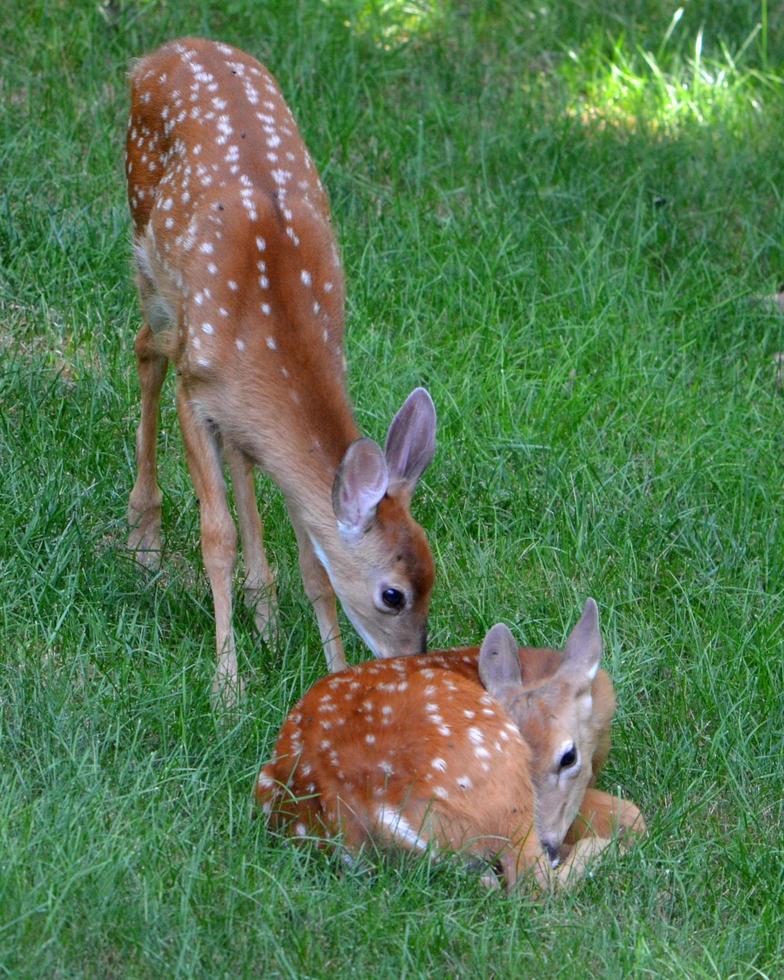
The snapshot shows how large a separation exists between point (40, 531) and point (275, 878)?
77.2 inches

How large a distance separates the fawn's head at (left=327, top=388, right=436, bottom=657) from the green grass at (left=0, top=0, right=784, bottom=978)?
0.32m

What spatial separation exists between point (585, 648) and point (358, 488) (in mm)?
850

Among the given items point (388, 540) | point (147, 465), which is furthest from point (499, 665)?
point (147, 465)

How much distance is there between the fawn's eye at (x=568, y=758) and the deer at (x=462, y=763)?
0.01 meters

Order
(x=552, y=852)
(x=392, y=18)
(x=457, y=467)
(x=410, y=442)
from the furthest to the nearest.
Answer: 1. (x=392, y=18)
2. (x=457, y=467)
3. (x=410, y=442)
4. (x=552, y=852)

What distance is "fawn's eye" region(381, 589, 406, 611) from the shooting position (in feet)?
17.1

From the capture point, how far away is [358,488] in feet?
17.1

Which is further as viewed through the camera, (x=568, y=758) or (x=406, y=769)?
(x=568, y=758)

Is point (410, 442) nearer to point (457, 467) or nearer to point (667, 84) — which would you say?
point (457, 467)

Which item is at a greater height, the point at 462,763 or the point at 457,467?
the point at 462,763

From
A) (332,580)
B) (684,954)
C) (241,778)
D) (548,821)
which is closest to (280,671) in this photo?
(332,580)

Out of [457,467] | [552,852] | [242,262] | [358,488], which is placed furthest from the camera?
[457,467]

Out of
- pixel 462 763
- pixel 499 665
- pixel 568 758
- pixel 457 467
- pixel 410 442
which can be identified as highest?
pixel 410 442

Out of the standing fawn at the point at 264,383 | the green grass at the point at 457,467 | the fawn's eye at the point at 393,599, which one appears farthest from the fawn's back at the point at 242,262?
the green grass at the point at 457,467
